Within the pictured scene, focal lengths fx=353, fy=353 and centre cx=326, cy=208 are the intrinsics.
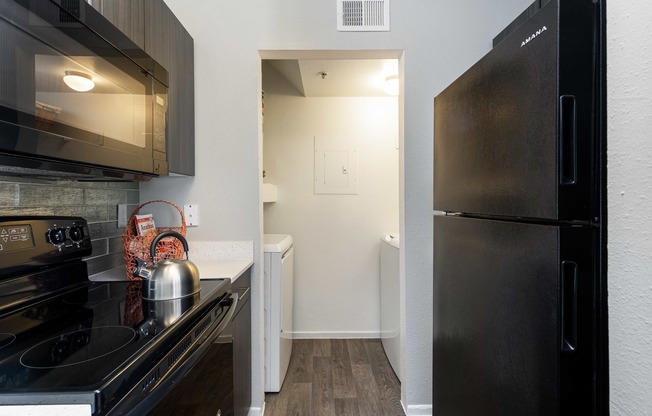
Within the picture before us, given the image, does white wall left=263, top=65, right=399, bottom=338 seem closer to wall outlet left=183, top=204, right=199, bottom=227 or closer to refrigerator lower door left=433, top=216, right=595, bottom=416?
wall outlet left=183, top=204, right=199, bottom=227

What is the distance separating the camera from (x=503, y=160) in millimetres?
923

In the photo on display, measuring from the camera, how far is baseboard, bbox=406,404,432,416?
1895mm

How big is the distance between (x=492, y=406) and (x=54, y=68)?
57.3 inches

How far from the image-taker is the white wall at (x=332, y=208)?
3092mm

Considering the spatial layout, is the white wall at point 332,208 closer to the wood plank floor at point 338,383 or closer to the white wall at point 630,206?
the wood plank floor at point 338,383

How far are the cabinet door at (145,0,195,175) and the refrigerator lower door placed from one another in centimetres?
127

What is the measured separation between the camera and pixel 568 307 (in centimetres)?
75

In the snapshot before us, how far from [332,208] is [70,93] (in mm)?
2334

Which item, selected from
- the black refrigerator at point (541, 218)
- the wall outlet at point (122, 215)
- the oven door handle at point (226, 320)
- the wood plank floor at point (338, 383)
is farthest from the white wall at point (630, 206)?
the wall outlet at point (122, 215)

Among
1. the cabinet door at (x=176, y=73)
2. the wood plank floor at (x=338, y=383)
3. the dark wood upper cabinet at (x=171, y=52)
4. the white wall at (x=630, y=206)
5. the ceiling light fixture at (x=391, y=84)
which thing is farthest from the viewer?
the ceiling light fixture at (x=391, y=84)

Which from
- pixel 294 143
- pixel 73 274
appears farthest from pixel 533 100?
pixel 294 143

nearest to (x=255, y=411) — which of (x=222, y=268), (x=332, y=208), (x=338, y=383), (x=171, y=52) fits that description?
(x=338, y=383)

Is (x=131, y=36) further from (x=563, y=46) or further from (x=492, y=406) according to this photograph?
(x=492, y=406)

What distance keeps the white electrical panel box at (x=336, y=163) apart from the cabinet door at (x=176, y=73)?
138 centimetres
